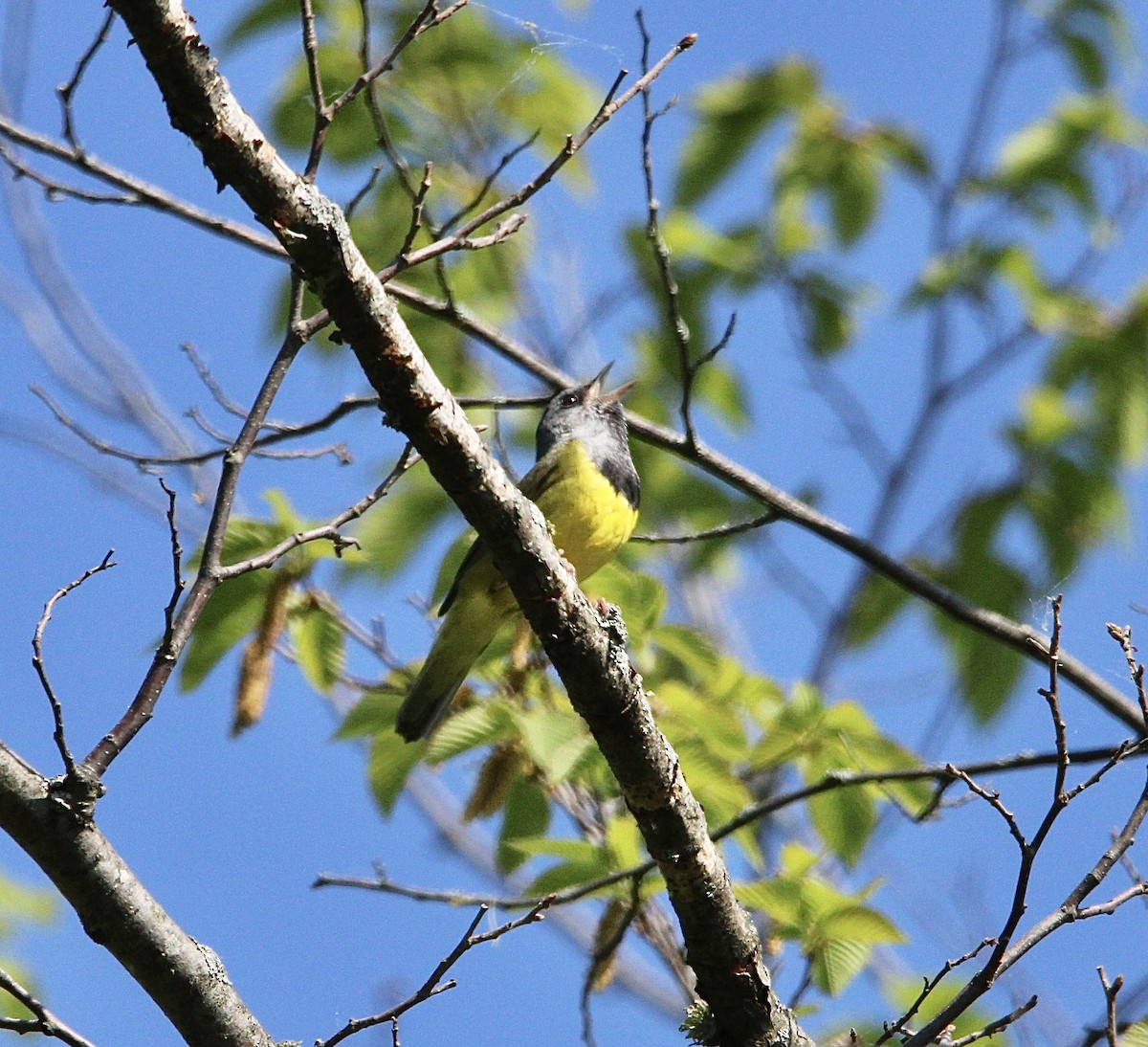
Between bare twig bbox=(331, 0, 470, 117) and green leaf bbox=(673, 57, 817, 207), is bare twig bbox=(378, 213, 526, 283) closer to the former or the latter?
bare twig bbox=(331, 0, 470, 117)

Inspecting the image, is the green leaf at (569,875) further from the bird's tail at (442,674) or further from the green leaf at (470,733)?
the bird's tail at (442,674)

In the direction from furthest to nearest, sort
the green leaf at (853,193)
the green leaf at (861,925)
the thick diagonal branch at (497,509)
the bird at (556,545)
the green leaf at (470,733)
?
the green leaf at (853,193), the bird at (556,545), the green leaf at (470,733), the green leaf at (861,925), the thick diagonal branch at (497,509)

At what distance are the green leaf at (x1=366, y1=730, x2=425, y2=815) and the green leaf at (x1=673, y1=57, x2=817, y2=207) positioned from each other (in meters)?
3.66

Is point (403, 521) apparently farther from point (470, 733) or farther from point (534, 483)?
point (470, 733)

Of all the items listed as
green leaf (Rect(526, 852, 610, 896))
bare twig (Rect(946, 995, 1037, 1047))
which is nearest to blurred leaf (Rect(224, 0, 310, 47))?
green leaf (Rect(526, 852, 610, 896))

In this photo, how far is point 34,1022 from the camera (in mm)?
2412

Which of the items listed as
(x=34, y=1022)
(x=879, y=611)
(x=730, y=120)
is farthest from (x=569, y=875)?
(x=730, y=120)

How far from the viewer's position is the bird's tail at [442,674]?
4711 millimetres

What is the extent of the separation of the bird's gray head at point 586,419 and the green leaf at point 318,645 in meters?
1.46

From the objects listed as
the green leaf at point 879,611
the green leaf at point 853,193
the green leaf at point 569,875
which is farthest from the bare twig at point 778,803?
the green leaf at point 853,193

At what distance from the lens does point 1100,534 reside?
703 centimetres

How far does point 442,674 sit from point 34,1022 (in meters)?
2.56

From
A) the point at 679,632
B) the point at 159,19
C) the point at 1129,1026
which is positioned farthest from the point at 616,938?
the point at 159,19

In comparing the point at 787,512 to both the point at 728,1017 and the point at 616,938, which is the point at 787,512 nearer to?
the point at 616,938
